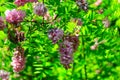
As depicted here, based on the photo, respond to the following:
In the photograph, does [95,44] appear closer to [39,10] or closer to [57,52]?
[57,52]

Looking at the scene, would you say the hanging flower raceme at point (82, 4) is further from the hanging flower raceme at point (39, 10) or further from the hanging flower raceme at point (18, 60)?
the hanging flower raceme at point (18, 60)

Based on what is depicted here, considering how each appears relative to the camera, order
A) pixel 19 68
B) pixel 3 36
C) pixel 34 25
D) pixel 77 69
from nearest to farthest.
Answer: pixel 19 68 → pixel 34 25 → pixel 3 36 → pixel 77 69

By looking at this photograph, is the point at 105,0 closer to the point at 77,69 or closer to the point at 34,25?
the point at 77,69

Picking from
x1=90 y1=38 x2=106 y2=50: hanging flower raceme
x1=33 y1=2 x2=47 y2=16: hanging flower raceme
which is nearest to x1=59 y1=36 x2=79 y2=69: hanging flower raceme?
x1=33 y1=2 x2=47 y2=16: hanging flower raceme

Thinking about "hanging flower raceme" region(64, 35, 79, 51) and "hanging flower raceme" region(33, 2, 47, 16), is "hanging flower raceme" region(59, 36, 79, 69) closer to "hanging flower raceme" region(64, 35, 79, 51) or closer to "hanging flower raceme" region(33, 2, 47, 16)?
"hanging flower raceme" region(64, 35, 79, 51)

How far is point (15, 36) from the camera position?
288 centimetres

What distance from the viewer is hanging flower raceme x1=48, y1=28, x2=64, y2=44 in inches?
112

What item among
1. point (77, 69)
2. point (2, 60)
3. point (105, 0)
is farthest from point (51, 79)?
point (105, 0)

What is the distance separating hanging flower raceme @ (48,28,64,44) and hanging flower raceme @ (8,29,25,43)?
214 mm

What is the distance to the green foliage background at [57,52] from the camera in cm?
333

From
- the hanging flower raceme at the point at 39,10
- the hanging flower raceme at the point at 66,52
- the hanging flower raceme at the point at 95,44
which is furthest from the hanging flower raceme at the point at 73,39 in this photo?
the hanging flower raceme at the point at 95,44

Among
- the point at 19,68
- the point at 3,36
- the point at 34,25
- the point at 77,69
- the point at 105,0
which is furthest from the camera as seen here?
the point at 105,0

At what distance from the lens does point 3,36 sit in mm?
3498

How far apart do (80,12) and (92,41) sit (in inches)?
13.1
